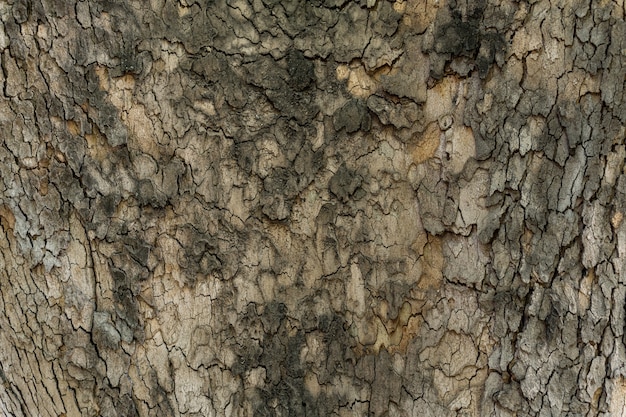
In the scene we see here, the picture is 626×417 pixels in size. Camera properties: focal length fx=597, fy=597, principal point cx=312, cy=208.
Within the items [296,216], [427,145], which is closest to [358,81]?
[427,145]

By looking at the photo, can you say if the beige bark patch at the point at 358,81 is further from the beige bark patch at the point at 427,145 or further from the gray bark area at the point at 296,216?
the beige bark patch at the point at 427,145

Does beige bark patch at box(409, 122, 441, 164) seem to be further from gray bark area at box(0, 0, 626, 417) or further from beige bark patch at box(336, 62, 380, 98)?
beige bark patch at box(336, 62, 380, 98)

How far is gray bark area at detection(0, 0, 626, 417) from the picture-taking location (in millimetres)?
1568

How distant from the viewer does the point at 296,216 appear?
168 cm

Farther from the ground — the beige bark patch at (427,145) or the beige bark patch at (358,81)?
the beige bark patch at (358,81)

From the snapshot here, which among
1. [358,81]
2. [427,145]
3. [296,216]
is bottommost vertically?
[296,216]

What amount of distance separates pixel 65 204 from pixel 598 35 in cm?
148

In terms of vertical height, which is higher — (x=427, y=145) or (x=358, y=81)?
(x=358, y=81)

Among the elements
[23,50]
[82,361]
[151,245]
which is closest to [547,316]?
[151,245]

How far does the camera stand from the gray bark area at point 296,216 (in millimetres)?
1568

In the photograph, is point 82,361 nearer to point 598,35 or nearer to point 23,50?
point 23,50

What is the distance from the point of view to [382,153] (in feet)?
5.44

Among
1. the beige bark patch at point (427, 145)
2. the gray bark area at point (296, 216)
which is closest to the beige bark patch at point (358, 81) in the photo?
the gray bark area at point (296, 216)

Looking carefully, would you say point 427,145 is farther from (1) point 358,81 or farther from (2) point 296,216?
(2) point 296,216
